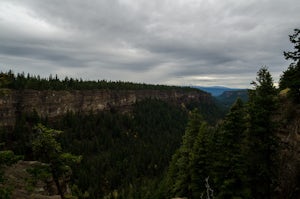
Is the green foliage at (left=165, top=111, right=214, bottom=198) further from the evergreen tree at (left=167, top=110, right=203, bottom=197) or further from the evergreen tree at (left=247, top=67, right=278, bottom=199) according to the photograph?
the evergreen tree at (left=247, top=67, right=278, bottom=199)

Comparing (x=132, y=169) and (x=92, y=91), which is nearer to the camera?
(x=132, y=169)

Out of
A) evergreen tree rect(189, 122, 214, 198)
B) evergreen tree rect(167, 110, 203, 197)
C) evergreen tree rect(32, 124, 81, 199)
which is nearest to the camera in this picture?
evergreen tree rect(32, 124, 81, 199)

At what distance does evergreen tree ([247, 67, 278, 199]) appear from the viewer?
66.0ft

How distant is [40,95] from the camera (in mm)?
123500

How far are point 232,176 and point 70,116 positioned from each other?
126847mm

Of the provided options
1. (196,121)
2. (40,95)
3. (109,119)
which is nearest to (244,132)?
(196,121)

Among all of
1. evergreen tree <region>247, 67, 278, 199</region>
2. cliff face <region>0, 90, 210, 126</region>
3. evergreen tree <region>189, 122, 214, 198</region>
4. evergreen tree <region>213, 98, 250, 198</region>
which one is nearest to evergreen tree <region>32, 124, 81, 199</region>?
evergreen tree <region>213, 98, 250, 198</region>

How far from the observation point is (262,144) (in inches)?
789

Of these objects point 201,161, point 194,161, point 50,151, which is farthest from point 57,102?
point 50,151

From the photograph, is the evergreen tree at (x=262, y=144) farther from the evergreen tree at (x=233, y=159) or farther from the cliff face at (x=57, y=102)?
the cliff face at (x=57, y=102)

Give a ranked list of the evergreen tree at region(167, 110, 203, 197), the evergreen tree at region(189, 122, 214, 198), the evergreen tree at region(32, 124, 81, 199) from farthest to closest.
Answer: the evergreen tree at region(167, 110, 203, 197) < the evergreen tree at region(189, 122, 214, 198) < the evergreen tree at region(32, 124, 81, 199)

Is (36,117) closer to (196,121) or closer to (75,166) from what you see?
(75,166)

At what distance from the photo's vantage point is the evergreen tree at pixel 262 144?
20.1 metres

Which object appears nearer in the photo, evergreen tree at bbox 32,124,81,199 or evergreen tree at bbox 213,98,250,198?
evergreen tree at bbox 32,124,81,199
